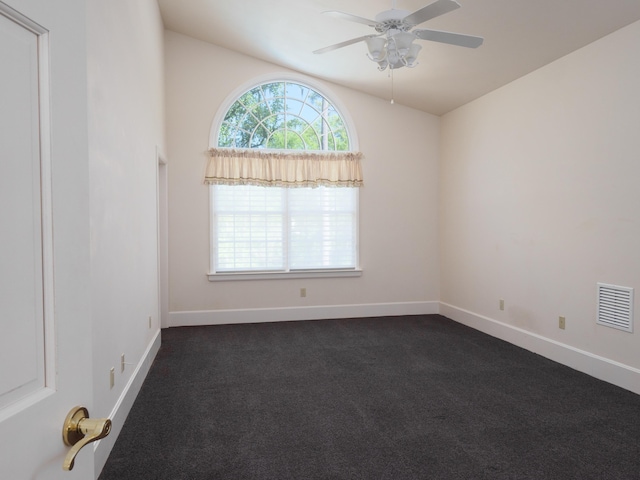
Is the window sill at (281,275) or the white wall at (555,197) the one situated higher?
the white wall at (555,197)

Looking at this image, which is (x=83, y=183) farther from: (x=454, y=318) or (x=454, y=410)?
(x=454, y=318)

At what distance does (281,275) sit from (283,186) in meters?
1.18

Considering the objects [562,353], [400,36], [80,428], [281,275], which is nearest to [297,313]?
[281,275]

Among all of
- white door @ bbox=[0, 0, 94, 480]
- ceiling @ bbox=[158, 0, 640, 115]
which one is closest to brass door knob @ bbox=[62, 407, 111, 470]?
white door @ bbox=[0, 0, 94, 480]

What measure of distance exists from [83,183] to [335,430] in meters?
2.25

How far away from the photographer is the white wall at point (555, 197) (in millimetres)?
3221

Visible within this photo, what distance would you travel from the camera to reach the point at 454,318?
5566 millimetres

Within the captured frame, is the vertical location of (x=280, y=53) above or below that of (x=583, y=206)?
above

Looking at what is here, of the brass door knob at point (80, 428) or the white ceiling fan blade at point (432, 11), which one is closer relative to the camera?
the brass door knob at point (80, 428)

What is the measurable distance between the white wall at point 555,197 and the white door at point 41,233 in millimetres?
3675

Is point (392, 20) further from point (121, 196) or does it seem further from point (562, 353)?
point (562, 353)

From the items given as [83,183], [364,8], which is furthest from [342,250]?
[83,183]

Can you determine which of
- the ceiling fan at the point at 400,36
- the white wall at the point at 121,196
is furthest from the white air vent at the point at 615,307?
the white wall at the point at 121,196

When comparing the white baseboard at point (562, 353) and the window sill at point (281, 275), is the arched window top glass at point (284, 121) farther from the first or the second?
the white baseboard at point (562, 353)
